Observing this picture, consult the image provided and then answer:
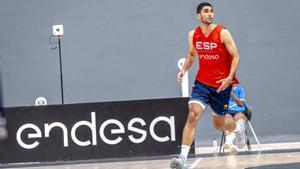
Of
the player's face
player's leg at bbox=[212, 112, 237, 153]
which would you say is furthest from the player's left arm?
player's leg at bbox=[212, 112, 237, 153]

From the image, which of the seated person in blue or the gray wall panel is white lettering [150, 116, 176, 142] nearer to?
the seated person in blue

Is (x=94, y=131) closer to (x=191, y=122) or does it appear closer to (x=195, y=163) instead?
(x=195, y=163)

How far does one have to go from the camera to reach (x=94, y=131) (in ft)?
43.8

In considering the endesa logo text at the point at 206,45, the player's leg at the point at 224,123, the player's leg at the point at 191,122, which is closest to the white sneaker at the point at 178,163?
the player's leg at the point at 191,122

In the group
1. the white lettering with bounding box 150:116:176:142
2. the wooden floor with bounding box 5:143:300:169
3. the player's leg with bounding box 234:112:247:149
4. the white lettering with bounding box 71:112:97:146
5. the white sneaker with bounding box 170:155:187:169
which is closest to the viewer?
the white sneaker with bounding box 170:155:187:169

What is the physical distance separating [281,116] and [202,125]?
5.33 feet

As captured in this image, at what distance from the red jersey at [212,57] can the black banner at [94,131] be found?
3074 millimetres

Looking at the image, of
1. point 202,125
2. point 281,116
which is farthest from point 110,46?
point 281,116

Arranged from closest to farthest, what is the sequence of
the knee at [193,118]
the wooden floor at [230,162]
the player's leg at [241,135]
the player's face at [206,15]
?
the knee at [193,118] → the player's face at [206,15] → the wooden floor at [230,162] → the player's leg at [241,135]

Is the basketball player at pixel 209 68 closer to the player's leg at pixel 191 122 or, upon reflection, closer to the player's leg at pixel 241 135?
the player's leg at pixel 191 122

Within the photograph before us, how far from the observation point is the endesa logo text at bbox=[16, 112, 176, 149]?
13.3m

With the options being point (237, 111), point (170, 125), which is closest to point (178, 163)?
point (170, 125)

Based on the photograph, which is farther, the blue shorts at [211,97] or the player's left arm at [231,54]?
the blue shorts at [211,97]

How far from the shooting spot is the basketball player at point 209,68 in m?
10.0
